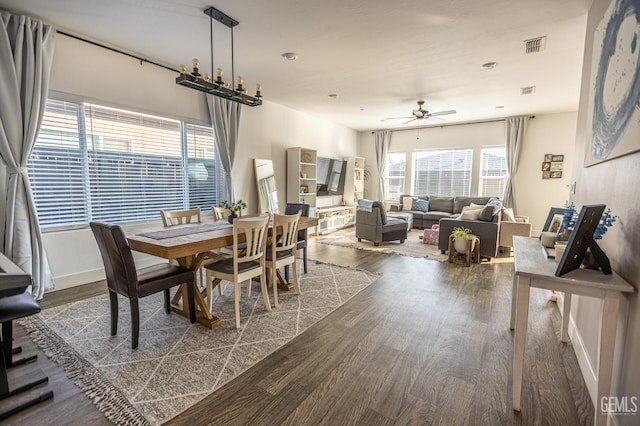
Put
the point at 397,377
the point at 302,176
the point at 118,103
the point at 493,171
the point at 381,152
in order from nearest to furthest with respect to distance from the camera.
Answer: the point at 397,377, the point at 118,103, the point at 302,176, the point at 493,171, the point at 381,152

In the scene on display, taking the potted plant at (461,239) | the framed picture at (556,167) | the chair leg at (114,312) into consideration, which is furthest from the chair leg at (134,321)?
the framed picture at (556,167)

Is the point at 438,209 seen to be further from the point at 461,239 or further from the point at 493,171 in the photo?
the point at 461,239

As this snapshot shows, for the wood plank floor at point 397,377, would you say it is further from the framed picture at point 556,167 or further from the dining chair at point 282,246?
the framed picture at point 556,167

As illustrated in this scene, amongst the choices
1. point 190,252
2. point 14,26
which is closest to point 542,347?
point 190,252

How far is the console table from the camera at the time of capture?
1.36 m

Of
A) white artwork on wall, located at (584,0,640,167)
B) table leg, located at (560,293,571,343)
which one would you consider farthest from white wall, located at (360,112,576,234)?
white artwork on wall, located at (584,0,640,167)

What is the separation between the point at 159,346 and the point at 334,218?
17.2 feet

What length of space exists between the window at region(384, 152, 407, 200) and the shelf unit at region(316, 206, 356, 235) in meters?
1.55

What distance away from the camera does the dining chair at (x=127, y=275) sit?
208cm

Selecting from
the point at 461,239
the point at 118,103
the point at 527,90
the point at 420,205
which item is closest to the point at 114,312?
the point at 118,103

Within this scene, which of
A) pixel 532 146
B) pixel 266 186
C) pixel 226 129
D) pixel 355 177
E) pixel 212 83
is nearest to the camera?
pixel 212 83

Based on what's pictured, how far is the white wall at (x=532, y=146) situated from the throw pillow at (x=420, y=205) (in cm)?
126

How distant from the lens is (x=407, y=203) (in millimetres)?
7855

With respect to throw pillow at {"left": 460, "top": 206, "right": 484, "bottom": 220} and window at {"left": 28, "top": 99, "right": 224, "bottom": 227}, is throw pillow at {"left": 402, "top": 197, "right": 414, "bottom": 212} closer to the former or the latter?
throw pillow at {"left": 460, "top": 206, "right": 484, "bottom": 220}
